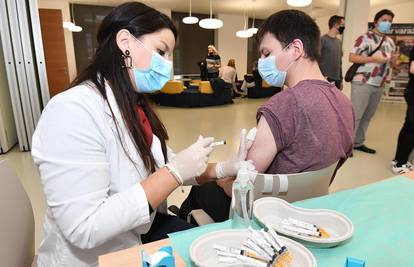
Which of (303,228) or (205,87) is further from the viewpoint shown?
(205,87)

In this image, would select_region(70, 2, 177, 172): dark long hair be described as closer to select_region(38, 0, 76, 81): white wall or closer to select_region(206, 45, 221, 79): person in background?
select_region(206, 45, 221, 79): person in background

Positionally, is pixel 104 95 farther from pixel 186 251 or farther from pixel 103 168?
pixel 186 251

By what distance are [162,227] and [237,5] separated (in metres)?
8.58

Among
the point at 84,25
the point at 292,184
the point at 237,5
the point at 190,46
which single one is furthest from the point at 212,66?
the point at 292,184

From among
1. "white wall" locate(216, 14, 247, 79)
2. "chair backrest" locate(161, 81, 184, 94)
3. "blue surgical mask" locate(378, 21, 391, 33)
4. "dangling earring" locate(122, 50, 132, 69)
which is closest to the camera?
"dangling earring" locate(122, 50, 132, 69)

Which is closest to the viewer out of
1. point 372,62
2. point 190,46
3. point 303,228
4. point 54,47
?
point 303,228

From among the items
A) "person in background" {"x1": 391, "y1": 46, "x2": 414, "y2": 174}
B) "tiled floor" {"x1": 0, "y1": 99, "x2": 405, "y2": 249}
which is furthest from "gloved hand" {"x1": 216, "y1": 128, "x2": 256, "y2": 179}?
"person in background" {"x1": 391, "y1": 46, "x2": 414, "y2": 174}

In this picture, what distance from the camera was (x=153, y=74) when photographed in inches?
43.2

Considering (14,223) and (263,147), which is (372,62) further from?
(14,223)

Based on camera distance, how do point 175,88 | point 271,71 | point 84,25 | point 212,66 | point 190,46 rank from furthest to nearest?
point 190,46, point 84,25, point 212,66, point 175,88, point 271,71

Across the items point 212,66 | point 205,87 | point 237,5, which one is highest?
point 237,5

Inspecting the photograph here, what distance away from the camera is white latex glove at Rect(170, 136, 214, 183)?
35.9 inches

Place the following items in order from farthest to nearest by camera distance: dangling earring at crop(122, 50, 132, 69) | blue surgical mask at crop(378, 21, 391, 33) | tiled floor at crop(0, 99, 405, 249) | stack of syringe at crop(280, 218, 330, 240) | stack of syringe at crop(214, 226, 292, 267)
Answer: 1. blue surgical mask at crop(378, 21, 391, 33)
2. tiled floor at crop(0, 99, 405, 249)
3. dangling earring at crop(122, 50, 132, 69)
4. stack of syringe at crop(280, 218, 330, 240)
5. stack of syringe at crop(214, 226, 292, 267)

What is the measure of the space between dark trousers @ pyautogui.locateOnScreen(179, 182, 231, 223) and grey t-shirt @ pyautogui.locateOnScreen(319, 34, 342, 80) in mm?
2648
